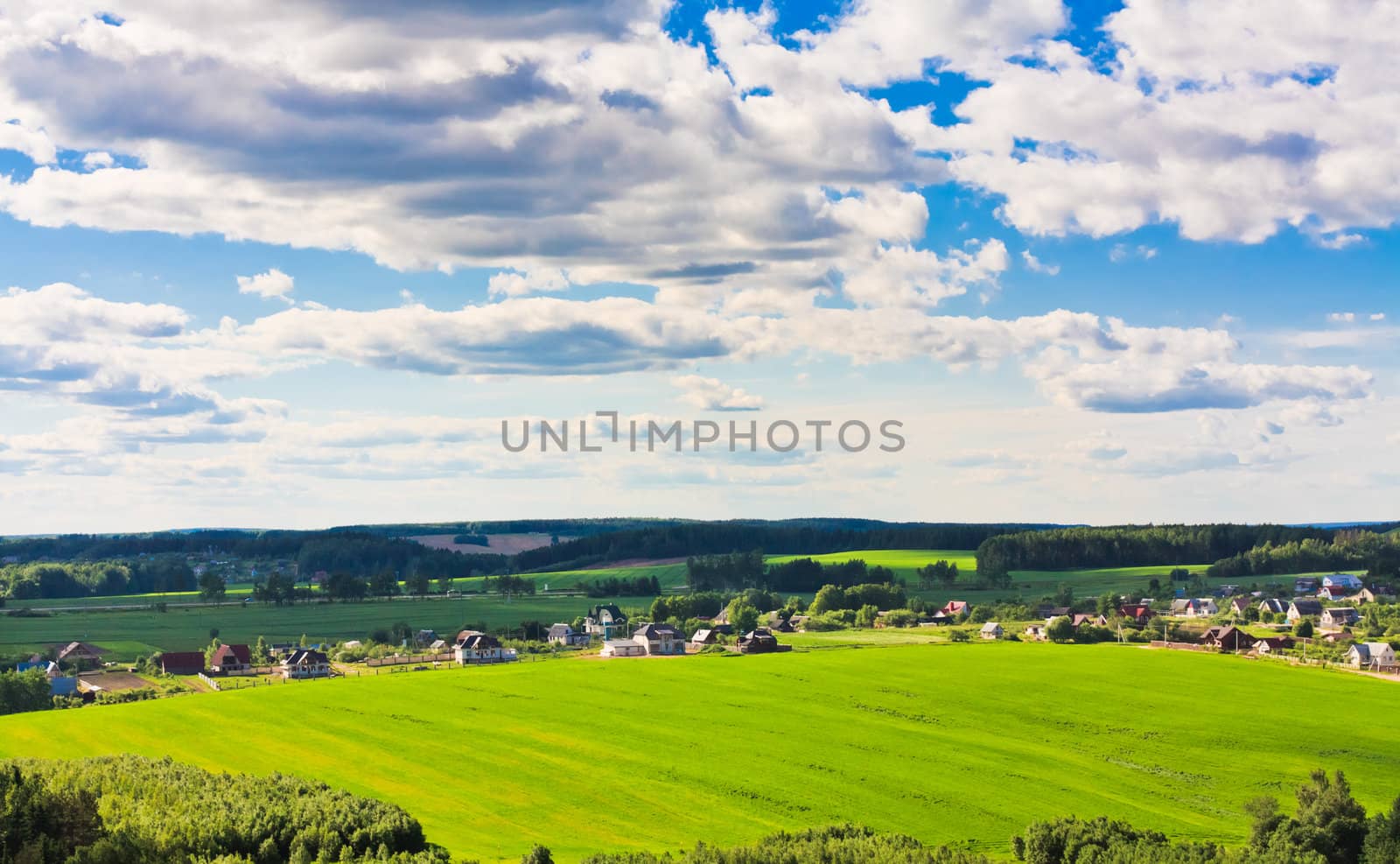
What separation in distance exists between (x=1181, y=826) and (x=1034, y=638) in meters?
82.9

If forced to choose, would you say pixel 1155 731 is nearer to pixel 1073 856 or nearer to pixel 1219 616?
pixel 1073 856

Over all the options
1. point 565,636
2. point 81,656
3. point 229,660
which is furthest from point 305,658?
point 565,636

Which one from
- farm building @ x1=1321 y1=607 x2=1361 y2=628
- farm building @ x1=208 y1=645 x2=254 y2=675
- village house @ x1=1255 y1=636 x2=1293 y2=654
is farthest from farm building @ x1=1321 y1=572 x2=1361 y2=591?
farm building @ x1=208 y1=645 x2=254 y2=675

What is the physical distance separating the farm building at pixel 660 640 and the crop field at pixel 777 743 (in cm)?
3290

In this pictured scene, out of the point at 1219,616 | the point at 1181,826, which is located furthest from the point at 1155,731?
the point at 1219,616

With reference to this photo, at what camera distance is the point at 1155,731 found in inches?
2943

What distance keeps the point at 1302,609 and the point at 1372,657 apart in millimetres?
50533

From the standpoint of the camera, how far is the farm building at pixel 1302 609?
15038cm

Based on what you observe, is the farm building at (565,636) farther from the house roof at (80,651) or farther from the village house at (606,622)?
the house roof at (80,651)

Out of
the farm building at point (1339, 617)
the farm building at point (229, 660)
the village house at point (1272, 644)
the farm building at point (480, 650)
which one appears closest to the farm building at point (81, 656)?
the farm building at point (229, 660)

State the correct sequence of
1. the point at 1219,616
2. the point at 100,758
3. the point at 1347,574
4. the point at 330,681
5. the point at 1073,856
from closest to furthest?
the point at 1073,856
the point at 100,758
the point at 330,681
the point at 1219,616
the point at 1347,574

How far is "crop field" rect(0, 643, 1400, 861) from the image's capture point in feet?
181

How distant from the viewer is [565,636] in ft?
484

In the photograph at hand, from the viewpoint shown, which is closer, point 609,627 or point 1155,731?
point 1155,731
